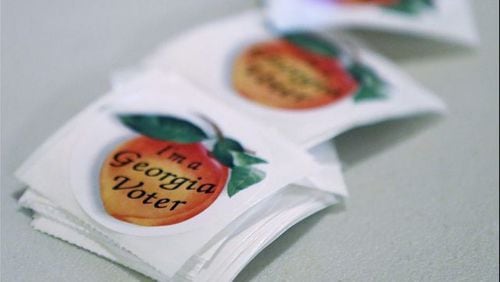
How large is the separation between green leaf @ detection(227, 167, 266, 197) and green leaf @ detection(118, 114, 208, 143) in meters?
0.06

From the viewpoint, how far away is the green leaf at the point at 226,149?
1.93ft

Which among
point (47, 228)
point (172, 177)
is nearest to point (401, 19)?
point (172, 177)

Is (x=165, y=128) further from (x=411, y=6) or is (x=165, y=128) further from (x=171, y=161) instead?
(x=411, y=6)

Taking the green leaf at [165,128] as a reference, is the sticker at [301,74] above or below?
above

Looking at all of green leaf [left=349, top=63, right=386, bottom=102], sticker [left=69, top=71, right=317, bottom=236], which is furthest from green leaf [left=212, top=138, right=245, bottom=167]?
green leaf [left=349, top=63, right=386, bottom=102]

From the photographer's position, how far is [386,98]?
70 centimetres

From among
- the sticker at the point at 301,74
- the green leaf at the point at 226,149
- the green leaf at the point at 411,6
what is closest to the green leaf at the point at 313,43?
the sticker at the point at 301,74

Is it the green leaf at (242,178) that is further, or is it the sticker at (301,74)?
the sticker at (301,74)

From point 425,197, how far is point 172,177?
0.26 metres

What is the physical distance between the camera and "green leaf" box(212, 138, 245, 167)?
59 centimetres

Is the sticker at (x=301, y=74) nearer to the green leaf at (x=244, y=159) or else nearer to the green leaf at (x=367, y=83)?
the green leaf at (x=367, y=83)

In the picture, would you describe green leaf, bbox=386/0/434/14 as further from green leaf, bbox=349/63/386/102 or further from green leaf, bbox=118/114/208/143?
green leaf, bbox=118/114/208/143

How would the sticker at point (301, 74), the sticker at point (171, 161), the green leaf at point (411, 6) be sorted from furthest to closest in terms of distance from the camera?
the green leaf at point (411, 6), the sticker at point (301, 74), the sticker at point (171, 161)

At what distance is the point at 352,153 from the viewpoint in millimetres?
669
